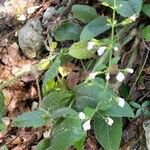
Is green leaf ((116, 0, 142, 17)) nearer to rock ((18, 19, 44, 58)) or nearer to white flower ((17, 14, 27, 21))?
rock ((18, 19, 44, 58))

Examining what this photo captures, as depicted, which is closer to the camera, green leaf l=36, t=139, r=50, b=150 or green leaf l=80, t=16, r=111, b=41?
green leaf l=36, t=139, r=50, b=150

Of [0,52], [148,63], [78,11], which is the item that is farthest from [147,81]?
[0,52]

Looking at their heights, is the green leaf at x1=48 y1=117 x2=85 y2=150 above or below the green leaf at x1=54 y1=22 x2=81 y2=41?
below

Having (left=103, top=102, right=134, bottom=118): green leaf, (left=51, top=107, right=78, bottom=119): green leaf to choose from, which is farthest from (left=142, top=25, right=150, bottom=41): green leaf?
(left=51, top=107, right=78, bottom=119): green leaf

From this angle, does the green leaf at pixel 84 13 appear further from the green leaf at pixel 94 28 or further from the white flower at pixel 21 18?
the white flower at pixel 21 18

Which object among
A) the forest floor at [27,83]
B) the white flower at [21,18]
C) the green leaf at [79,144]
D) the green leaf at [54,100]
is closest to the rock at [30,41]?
the forest floor at [27,83]

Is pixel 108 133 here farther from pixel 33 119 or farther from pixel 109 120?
pixel 33 119

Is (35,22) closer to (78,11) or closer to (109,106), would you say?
(78,11)
